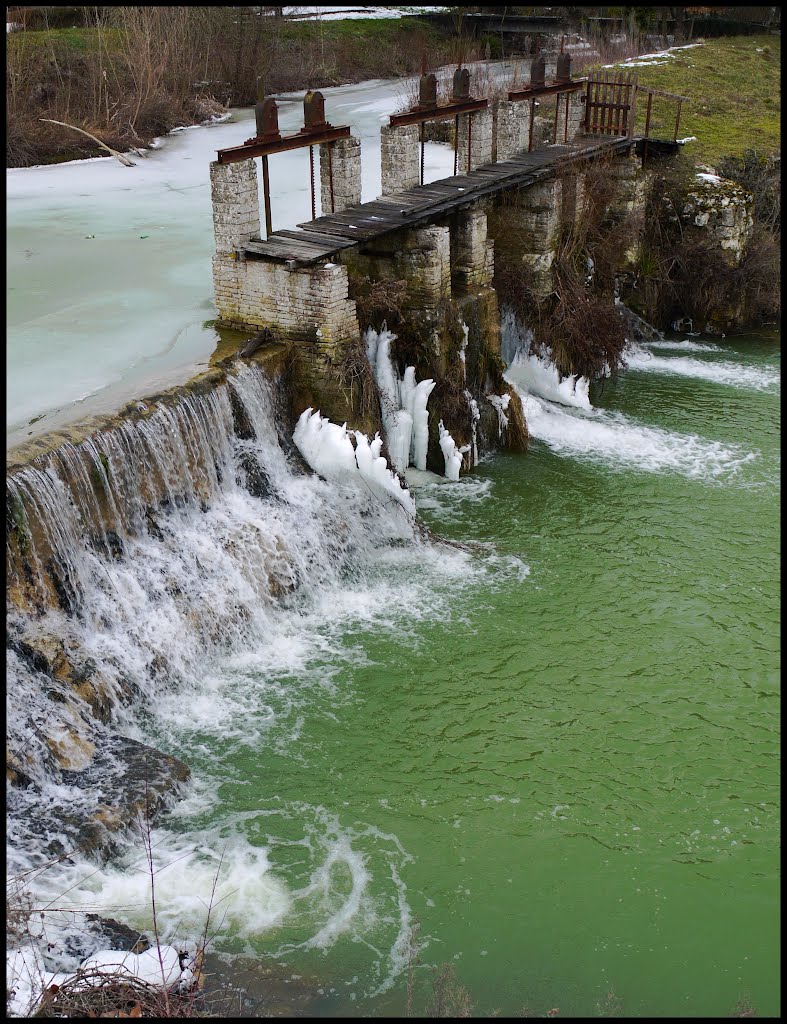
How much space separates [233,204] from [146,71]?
14735mm

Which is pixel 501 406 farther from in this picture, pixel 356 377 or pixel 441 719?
pixel 441 719

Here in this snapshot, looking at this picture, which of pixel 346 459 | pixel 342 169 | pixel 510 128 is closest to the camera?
pixel 346 459

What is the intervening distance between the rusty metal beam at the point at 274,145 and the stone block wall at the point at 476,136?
3302 millimetres

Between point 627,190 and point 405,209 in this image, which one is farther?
point 627,190

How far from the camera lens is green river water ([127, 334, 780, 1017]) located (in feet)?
20.8

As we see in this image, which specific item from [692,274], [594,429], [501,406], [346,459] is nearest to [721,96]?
[692,274]

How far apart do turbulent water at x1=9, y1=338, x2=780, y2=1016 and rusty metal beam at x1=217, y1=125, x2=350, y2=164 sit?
2.39m

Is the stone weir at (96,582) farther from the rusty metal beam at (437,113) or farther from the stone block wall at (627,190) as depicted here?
the stone block wall at (627,190)

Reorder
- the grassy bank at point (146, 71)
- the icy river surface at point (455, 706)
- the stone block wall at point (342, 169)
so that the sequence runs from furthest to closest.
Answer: the grassy bank at point (146, 71)
the stone block wall at point (342, 169)
the icy river surface at point (455, 706)

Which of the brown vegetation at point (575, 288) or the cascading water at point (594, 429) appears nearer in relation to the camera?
the cascading water at point (594, 429)

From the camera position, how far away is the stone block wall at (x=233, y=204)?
35.9ft

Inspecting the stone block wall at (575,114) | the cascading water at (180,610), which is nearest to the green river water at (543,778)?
the cascading water at (180,610)

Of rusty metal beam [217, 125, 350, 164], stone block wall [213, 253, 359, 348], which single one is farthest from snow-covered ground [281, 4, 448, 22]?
stone block wall [213, 253, 359, 348]

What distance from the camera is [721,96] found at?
26.7 metres
